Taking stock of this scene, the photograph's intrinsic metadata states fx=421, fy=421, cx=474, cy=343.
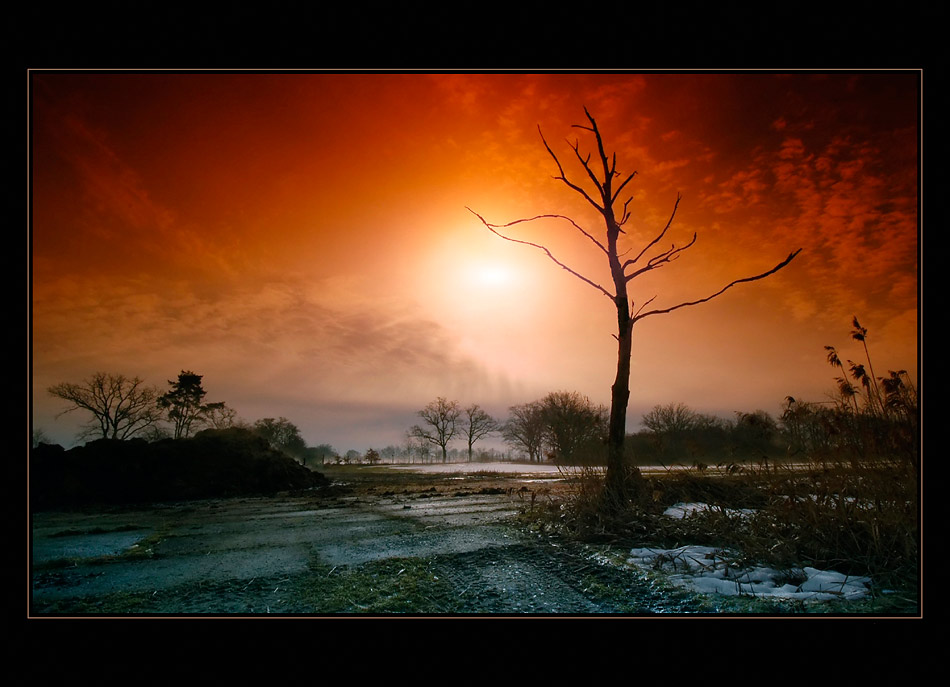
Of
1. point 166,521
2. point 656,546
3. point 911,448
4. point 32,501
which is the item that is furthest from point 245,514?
point 911,448

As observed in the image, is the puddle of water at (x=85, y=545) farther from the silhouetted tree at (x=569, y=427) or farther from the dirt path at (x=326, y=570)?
the silhouetted tree at (x=569, y=427)

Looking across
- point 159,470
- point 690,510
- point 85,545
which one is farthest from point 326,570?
point 159,470

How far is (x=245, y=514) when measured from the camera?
4703mm

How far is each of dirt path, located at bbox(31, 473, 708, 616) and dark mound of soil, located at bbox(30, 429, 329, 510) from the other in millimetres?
1994

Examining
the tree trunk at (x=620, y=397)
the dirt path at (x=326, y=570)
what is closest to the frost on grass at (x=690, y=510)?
the tree trunk at (x=620, y=397)

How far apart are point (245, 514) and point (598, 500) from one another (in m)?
3.82

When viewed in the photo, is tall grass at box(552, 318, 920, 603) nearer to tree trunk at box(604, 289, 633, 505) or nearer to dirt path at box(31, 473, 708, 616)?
tree trunk at box(604, 289, 633, 505)

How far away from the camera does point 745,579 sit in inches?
87.4

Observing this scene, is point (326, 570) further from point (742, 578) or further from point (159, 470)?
point (159, 470)

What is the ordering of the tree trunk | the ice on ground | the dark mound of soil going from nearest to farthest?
the ice on ground → the tree trunk → the dark mound of soil

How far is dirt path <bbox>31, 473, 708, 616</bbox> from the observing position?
2.08m

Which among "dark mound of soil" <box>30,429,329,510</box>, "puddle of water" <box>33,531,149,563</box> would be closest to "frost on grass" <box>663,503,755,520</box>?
"puddle of water" <box>33,531,149,563</box>

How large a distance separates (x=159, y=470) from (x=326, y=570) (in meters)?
5.58
